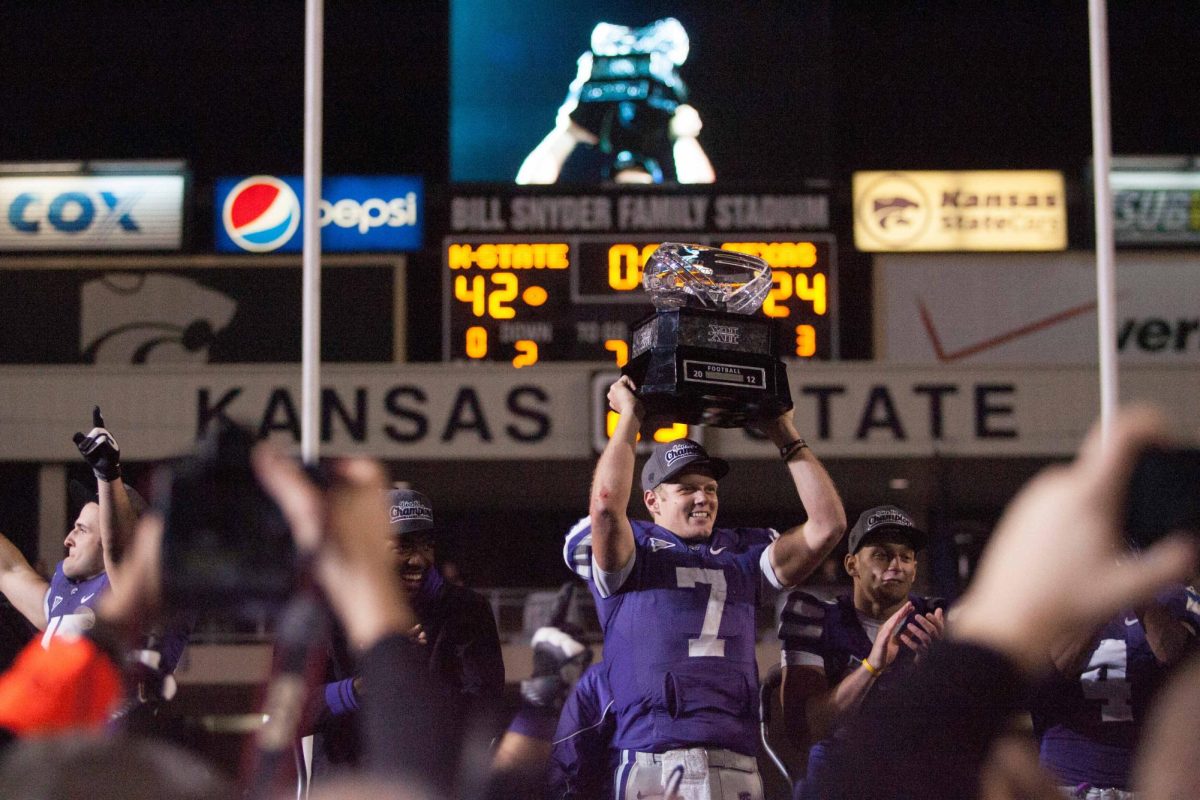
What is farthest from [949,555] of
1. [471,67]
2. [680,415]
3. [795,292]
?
[680,415]

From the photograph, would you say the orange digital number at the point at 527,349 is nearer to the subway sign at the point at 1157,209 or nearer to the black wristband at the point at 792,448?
the subway sign at the point at 1157,209

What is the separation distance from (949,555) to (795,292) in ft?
12.6

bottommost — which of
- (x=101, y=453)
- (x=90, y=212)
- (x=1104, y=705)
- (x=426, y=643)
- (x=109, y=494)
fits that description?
(x=1104, y=705)

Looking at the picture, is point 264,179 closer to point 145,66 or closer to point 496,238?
point 496,238

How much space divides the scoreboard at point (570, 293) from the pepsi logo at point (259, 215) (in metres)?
3.89

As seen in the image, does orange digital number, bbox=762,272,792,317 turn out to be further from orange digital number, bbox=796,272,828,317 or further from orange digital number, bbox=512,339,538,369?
orange digital number, bbox=512,339,538,369

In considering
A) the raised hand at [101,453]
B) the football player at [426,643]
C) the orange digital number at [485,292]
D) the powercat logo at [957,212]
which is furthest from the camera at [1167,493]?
the powercat logo at [957,212]

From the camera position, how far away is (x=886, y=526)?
174 inches

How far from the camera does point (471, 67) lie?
15594mm

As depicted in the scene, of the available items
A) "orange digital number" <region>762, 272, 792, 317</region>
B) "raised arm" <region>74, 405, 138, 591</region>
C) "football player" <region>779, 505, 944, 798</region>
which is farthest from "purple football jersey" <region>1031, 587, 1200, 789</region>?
"orange digital number" <region>762, 272, 792, 317</region>

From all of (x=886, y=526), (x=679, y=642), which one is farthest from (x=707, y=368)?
(x=886, y=526)

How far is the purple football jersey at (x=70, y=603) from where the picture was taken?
177 inches

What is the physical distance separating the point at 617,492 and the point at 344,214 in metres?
13.2

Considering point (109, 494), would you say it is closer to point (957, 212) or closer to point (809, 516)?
point (809, 516)
